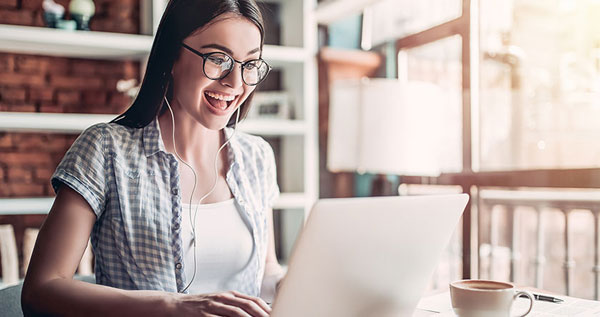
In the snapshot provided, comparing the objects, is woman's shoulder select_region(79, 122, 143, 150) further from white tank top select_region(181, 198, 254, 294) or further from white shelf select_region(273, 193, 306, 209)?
white shelf select_region(273, 193, 306, 209)

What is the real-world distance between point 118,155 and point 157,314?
48 centimetres

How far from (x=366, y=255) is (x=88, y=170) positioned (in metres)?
0.66

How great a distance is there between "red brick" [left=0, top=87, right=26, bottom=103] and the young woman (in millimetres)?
1684

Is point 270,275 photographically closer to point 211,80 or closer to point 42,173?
point 211,80

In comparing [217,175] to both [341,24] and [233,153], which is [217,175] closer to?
[233,153]

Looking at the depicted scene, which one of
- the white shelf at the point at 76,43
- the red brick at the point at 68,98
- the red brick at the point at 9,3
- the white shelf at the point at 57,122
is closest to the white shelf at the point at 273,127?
the white shelf at the point at 57,122

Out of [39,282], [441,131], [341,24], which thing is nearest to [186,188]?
[39,282]

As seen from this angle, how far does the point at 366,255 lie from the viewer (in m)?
0.83

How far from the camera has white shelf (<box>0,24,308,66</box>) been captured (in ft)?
8.13

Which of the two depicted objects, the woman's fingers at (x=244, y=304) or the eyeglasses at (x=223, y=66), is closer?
the woman's fingers at (x=244, y=304)

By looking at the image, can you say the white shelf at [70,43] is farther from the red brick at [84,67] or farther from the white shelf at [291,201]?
the white shelf at [291,201]

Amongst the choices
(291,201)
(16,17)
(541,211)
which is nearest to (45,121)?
(16,17)

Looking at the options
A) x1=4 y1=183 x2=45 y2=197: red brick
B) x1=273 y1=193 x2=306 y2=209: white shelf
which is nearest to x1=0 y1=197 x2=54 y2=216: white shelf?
x1=4 y1=183 x2=45 y2=197: red brick

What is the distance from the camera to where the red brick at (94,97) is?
2.87 metres
